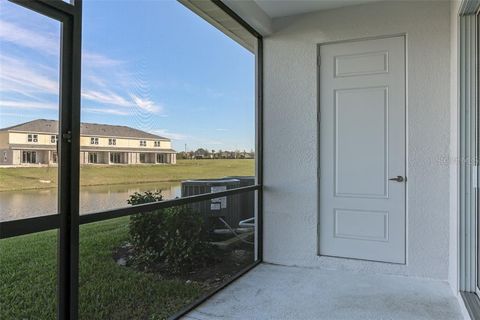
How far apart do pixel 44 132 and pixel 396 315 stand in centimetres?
250

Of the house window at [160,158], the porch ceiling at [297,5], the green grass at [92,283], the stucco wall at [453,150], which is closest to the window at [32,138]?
the green grass at [92,283]

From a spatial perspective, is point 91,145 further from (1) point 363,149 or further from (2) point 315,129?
(1) point 363,149

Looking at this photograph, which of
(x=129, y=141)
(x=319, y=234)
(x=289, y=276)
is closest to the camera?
(x=129, y=141)

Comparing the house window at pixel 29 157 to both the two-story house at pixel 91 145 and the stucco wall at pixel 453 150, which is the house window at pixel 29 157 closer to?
the two-story house at pixel 91 145

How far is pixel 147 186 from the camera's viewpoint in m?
2.32

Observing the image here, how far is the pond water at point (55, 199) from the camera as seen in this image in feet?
4.88

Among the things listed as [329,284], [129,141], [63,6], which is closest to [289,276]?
[329,284]

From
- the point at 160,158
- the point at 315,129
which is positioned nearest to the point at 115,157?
the point at 160,158

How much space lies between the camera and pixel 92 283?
6.52 feet

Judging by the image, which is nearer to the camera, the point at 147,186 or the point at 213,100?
the point at 147,186

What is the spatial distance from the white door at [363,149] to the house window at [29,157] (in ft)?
8.90

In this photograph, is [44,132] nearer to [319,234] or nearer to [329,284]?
[329,284]

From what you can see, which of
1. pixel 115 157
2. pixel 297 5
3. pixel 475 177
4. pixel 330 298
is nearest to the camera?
pixel 115 157

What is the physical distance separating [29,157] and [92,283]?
31.7 inches
